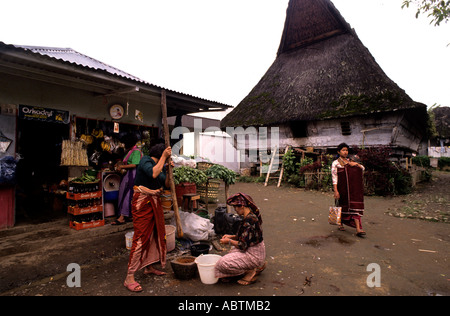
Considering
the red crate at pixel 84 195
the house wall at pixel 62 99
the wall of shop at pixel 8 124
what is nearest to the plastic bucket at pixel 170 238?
the red crate at pixel 84 195

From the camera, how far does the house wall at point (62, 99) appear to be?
5133mm

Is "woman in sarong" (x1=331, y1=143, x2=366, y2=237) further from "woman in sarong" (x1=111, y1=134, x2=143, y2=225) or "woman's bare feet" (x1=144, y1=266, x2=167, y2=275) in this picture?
"woman in sarong" (x1=111, y1=134, x2=143, y2=225)

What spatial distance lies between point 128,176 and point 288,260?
3581 mm

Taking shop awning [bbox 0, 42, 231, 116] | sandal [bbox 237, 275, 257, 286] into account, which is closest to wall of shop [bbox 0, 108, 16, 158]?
shop awning [bbox 0, 42, 231, 116]

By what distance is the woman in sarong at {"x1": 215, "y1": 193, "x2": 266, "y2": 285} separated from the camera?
327 centimetres

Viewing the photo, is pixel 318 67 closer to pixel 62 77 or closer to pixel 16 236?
pixel 62 77

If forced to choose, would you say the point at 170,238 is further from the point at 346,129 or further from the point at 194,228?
the point at 346,129

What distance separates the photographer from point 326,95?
13.2 metres

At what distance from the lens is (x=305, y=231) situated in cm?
572

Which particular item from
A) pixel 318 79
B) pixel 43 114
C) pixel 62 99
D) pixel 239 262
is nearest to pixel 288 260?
pixel 239 262

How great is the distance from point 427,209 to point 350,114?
17.6 ft

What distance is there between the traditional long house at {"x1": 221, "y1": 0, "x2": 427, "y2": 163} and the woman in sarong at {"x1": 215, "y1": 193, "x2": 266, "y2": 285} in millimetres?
10209

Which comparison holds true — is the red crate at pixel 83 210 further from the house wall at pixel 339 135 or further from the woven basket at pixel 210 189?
the house wall at pixel 339 135

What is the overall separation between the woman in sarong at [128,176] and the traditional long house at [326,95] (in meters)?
9.94
